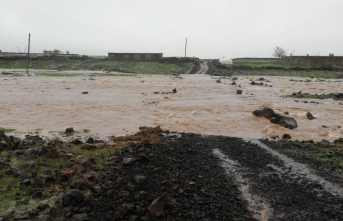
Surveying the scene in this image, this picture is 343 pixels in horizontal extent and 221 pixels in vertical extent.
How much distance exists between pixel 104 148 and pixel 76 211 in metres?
4.27

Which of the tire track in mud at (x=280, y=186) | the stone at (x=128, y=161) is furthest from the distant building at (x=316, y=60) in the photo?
the stone at (x=128, y=161)

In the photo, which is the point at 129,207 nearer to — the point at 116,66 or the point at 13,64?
the point at 116,66

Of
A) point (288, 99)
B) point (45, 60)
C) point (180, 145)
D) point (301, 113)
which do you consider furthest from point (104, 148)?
point (45, 60)

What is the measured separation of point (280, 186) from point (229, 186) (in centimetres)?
126

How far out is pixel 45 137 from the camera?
11.9 m

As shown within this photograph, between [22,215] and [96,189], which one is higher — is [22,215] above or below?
below

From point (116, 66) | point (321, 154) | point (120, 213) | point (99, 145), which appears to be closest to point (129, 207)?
point (120, 213)

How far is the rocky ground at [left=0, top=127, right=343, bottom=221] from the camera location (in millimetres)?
6125

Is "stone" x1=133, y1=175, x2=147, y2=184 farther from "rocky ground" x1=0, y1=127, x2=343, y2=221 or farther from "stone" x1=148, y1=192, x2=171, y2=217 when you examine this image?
"stone" x1=148, y1=192, x2=171, y2=217

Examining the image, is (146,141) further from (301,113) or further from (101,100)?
(101,100)

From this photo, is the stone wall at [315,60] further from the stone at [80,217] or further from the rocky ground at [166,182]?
the stone at [80,217]

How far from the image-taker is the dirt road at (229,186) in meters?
6.24

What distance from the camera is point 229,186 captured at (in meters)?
7.46

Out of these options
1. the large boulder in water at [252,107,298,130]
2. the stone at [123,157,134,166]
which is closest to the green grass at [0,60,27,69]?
the large boulder in water at [252,107,298,130]
